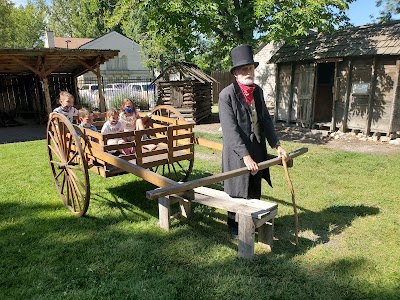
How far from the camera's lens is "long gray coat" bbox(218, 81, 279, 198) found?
139 inches

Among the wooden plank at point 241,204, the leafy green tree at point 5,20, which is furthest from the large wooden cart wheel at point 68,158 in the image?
the leafy green tree at point 5,20

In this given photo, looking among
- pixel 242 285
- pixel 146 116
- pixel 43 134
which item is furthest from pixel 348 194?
pixel 43 134

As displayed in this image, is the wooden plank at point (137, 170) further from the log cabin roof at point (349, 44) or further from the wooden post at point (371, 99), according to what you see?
the wooden post at point (371, 99)

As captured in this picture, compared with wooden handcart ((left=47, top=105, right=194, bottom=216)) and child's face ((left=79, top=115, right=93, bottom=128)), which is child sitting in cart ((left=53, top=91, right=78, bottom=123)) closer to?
child's face ((left=79, top=115, right=93, bottom=128))

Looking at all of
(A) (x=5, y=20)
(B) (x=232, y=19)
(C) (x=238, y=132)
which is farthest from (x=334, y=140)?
(A) (x=5, y=20)

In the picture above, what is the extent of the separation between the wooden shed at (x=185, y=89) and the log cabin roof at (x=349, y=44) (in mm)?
3828

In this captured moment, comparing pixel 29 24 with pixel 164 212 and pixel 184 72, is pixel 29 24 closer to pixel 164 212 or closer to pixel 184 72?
pixel 184 72

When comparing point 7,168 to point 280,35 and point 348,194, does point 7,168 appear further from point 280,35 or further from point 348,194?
point 280,35

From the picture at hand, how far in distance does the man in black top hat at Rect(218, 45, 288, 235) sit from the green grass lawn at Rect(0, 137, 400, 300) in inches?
34.0

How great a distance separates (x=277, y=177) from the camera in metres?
6.27

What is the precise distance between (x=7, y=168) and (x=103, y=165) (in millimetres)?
4049

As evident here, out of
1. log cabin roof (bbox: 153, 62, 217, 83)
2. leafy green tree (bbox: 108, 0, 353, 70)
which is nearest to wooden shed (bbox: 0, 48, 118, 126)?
log cabin roof (bbox: 153, 62, 217, 83)

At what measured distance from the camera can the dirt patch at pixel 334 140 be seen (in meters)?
9.00

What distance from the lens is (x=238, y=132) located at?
3.54 m
